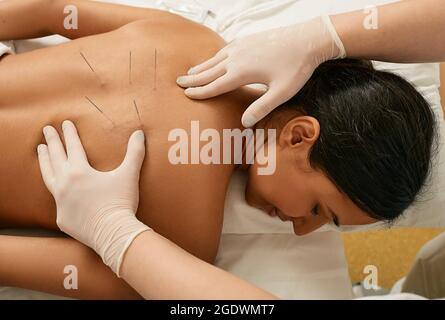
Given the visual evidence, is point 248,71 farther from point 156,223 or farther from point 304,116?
point 156,223

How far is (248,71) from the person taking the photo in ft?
4.00

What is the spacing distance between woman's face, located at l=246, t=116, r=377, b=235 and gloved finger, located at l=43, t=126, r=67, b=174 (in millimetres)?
432

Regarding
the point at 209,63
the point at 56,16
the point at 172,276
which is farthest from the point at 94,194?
the point at 56,16

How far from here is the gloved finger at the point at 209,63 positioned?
1.24 meters

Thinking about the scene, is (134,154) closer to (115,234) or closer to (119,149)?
(119,149)

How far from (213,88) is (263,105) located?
0.12 m

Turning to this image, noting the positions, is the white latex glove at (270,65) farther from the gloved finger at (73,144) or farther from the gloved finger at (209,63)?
the gloved finger at (73,144)

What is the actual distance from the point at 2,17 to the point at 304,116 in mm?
801

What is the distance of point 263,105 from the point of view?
1.19m

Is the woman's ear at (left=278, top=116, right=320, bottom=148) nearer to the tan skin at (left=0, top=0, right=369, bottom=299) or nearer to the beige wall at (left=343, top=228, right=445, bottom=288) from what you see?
the tan skin at (left=0, top=0, right=369, bottom=299)

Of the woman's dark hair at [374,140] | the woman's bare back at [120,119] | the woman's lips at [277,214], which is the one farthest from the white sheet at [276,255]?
the woman's dark hair at [374,140]

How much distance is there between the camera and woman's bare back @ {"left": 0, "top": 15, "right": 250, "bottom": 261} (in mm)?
1155

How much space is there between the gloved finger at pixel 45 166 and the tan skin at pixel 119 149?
0.02 m
